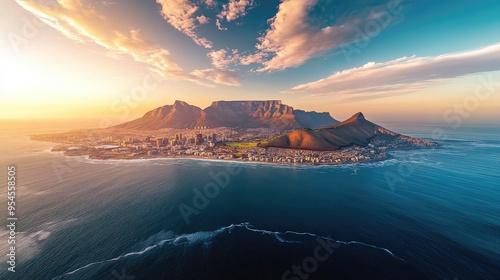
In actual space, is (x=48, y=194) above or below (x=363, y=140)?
below

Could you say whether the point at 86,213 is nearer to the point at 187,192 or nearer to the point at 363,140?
the point at 187,192

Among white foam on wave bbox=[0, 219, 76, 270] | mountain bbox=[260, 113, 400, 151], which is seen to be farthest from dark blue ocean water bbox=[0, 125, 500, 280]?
mountain bbox=[260, 113, 400, 151]

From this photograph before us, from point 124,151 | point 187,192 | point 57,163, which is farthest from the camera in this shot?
point 124,151

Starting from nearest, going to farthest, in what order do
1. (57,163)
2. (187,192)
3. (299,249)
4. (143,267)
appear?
(143,267)
(299,249)
(187,192)
(57,163)

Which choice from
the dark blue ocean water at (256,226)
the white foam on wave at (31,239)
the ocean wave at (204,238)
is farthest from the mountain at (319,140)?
the white foam on wave at (31,239)

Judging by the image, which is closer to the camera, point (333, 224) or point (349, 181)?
point (333, 224)

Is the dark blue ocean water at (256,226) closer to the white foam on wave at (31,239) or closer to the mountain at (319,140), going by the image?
the white foam on wave at (31,239)

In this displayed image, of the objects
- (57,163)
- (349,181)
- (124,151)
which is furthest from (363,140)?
(57,163)

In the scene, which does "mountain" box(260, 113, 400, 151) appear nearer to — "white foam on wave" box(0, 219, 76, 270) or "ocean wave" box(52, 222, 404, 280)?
"ocean wave" box(52, 222, 404, 280)
